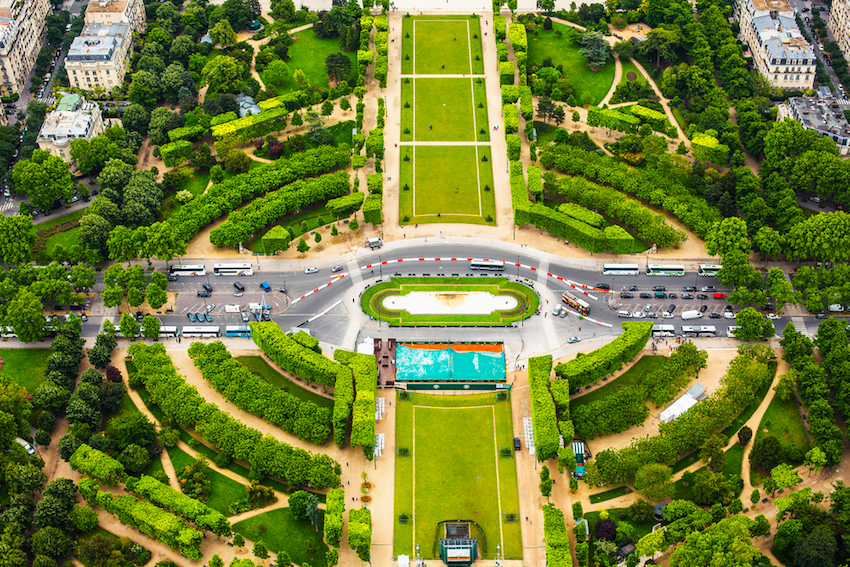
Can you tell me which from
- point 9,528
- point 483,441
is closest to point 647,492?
point 483,441

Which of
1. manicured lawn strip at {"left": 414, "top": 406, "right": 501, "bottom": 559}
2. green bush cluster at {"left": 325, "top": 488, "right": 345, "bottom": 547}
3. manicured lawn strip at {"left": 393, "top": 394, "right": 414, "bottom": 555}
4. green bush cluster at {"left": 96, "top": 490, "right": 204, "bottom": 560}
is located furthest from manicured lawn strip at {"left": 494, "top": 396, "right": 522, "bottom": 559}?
green bush cluster at {"left": 96, "top": 490, "right": 204, "bottom": 560}

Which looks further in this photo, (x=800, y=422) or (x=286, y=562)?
(x=800, y=422)

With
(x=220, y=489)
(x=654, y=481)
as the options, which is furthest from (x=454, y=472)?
(x=220, y=489)

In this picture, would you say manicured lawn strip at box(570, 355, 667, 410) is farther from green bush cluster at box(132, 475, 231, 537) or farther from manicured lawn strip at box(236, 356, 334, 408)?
green bush cluster at box(132, 475, 231, 537)

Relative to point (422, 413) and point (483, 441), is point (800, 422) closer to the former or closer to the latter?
point (483, 441)

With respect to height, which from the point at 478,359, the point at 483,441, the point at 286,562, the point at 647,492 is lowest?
the point at 286,562

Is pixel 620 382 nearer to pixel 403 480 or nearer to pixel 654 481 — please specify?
pixel 654 481

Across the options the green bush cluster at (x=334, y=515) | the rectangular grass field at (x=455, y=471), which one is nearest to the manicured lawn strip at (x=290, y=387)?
the rectangular grass field at (x=455, y=471)
